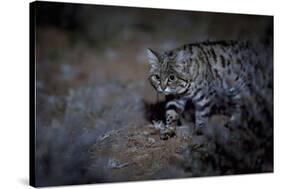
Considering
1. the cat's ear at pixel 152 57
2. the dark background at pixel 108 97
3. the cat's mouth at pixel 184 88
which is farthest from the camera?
the cat's mouth at pixel 184 88

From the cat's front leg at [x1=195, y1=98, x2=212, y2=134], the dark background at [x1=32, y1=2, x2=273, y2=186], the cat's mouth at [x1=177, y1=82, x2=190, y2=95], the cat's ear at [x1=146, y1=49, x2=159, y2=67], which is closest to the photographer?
the dark background at [x1=32, y1=2, x2=273, y2=186]

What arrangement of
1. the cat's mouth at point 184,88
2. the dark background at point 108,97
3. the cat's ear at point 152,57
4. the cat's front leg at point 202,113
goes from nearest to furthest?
the dark background at point 108,97
the cat's ear at point 152,57
the cat's mouth at point 184,88
the cat's front leg at point 202,113

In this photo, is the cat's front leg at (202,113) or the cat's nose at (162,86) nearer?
the cat's nose at (162,86)

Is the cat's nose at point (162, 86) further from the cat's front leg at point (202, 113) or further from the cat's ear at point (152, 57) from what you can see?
the cat's front leg at point (202, 113)

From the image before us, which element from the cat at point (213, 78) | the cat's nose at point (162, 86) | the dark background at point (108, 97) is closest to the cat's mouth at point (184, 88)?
the cat at point (213, 78)

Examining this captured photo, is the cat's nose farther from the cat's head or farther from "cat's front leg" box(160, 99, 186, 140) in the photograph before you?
"cat's front leg" box(160, 99, 186, 140)

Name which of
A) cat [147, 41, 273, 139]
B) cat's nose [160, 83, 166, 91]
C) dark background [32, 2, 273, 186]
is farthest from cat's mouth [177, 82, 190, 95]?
dark background [32, 2, 273, 186]

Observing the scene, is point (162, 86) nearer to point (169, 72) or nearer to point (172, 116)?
point (169, 72)

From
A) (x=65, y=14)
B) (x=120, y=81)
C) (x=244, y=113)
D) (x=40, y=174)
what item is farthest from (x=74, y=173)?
(x=244, y=113)
